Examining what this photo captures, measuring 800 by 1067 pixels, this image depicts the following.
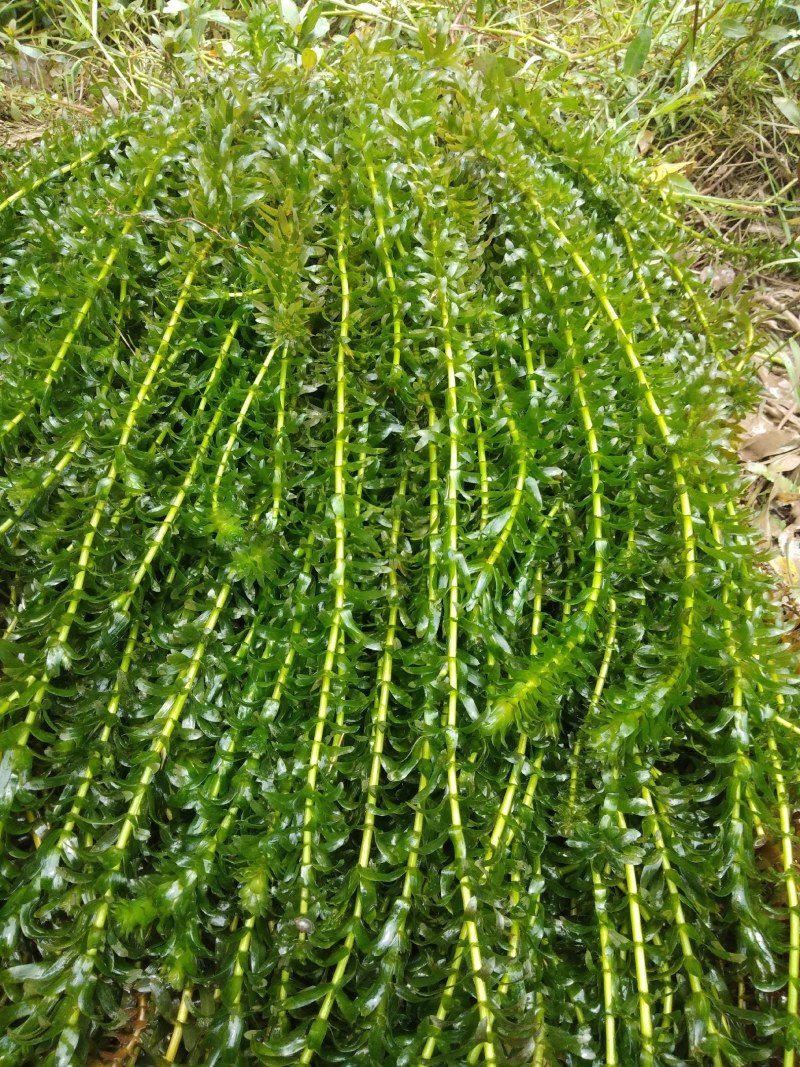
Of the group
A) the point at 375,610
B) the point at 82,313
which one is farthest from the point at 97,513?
the point at 375,610

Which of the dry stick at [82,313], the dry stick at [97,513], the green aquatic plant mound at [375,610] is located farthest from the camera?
the dry stick at [82,313]

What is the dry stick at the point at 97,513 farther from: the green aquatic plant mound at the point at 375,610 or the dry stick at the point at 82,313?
the dry stick at the point at 82,313

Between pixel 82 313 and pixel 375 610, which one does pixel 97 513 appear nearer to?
pixel 82 313

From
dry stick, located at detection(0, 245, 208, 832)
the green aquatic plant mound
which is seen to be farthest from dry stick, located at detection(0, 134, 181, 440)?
dry stick, located at detection(0, 245, 208, 832)

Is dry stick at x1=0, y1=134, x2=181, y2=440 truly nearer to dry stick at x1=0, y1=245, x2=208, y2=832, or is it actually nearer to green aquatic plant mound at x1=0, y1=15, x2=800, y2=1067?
→ green aquatic plant mound at x1=0, y1=15, x2=800, y2=1067

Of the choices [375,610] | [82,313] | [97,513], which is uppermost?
[82,313]

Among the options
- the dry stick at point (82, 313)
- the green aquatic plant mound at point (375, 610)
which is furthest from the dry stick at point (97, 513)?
the dry stick at point (82, 313)

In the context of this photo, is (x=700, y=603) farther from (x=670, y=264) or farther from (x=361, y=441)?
(x=670, y=264)

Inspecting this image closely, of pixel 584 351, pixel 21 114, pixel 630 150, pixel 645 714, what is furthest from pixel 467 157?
pixel 21 114
